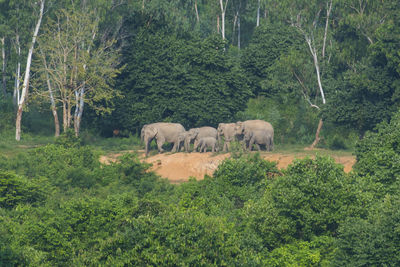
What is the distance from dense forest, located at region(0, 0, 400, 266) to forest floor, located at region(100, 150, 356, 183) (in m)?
1.56

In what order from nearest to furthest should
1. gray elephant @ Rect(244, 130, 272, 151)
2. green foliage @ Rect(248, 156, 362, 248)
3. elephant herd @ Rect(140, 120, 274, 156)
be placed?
green foliage @ Rect(248, 156, 362, 248)
elephant herd @ Rect(140, 120, 274, 156)
gray elephant @ Rect(244, 130, 272, 151)

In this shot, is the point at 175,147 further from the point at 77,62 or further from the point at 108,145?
the point at 77,62

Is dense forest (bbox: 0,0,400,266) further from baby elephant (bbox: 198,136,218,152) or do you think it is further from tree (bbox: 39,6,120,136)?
baby elephant (bbox: 198,136,218,152)

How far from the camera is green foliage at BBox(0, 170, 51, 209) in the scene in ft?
116

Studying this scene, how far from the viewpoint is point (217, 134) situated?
159ft

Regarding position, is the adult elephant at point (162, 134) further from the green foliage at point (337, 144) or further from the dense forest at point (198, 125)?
the green foliage at point (337, 144)

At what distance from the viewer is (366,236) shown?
2689cm

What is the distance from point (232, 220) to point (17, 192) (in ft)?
31.2

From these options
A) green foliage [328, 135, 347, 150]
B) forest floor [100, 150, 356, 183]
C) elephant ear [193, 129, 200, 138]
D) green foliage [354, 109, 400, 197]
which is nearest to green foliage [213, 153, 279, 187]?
green foliage [354, 109, 400, 197]

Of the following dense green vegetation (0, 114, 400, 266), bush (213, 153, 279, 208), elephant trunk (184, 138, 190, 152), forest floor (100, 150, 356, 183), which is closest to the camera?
dense green vegetation (0, 114, 400, 266)

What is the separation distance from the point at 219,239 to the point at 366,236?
4717 millimetres

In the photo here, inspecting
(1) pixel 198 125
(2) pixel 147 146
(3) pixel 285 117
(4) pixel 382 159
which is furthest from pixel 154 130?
(4) pixel 382 159

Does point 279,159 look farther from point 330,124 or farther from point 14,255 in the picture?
point 14,255

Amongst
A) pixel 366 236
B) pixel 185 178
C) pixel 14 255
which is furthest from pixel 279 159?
pixel 14 255
